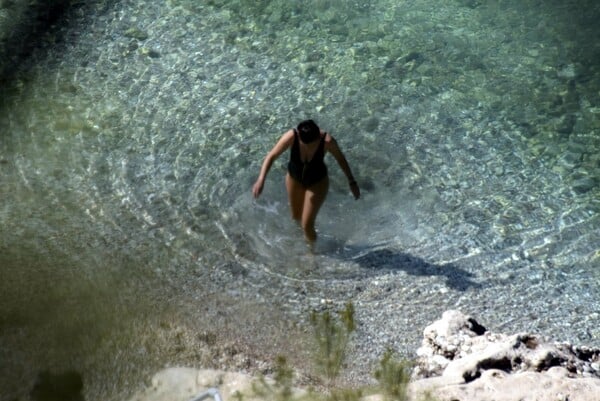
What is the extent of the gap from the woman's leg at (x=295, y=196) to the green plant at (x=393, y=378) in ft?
6.08

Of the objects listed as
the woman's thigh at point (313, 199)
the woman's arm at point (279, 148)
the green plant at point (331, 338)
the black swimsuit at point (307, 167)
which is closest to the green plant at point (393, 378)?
the green plant at point (331, 338)

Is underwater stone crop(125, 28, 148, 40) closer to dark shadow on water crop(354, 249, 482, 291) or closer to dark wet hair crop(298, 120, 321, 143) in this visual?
dark wet hair crop(298, 120, 321, 143)

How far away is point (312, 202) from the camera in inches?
316

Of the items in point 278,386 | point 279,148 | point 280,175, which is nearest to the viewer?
point 278,386

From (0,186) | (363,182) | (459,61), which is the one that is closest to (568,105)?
(459,61)

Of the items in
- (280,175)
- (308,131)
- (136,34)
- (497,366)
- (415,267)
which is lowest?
(415,267)

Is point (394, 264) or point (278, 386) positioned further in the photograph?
point (394, 264)

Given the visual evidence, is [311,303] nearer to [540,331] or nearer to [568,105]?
[540,331]

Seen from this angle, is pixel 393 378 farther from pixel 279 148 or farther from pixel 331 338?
pixel 279 148

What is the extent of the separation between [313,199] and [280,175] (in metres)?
1.44

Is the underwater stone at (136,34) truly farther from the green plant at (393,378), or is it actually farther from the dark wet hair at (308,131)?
the green plant at (393,378)

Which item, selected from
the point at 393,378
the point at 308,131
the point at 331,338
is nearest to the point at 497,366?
the point at 393,378

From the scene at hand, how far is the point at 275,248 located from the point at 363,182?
1.52m

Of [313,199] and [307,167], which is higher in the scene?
[307,167]
